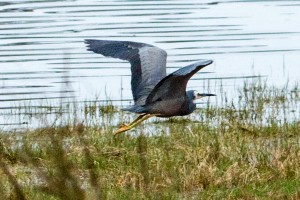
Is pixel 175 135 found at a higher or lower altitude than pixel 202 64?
lower

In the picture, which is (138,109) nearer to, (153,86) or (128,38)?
(153,86)

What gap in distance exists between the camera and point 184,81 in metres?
8.55

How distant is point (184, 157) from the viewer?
321 inches

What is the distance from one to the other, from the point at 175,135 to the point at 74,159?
1.25 meters

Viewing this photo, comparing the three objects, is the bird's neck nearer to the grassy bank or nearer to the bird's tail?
the grassy bank

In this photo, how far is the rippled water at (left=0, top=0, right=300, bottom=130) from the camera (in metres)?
13.2

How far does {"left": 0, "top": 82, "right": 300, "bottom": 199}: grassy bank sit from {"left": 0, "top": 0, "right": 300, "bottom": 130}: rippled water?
149 cm

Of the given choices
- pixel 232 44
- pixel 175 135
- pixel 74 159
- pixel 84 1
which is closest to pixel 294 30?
pixel 232 44

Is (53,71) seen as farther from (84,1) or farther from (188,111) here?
Result: (84,1)

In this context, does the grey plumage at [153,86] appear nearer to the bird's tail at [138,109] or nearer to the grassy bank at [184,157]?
the bird's tail at [138,109]

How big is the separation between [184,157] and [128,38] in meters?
8.75

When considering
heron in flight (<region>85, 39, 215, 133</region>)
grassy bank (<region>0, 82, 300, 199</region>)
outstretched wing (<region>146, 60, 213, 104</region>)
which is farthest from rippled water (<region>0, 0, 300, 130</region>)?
outstretched wing (<region>146, 60, 213, 104</region>)

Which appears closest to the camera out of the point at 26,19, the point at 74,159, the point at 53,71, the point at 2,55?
the point at 74,159

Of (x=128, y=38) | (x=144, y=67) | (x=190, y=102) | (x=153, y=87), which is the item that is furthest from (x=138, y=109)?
(x=128, y=38)
